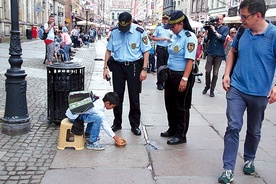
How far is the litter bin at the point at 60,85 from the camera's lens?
5.02 m

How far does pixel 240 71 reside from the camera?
3398 millimetres

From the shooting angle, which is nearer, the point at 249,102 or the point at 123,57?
the point at 249,102

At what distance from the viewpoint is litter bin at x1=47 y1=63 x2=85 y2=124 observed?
5023mm

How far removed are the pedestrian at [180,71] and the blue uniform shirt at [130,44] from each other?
50 centimetres

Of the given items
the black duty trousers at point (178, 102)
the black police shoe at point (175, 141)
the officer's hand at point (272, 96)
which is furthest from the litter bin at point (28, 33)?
the officer's hand at point (272, 96)

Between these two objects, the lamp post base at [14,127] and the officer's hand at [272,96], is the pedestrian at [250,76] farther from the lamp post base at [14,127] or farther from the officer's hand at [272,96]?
the lamp post base at [14,127]

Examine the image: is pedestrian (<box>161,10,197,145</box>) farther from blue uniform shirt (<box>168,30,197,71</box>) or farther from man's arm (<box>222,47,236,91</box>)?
man's arm (<box>222,47,236,91</box>)

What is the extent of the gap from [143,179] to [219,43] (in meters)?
5.20

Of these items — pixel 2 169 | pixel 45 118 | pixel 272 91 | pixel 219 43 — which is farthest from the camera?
pixel 219 43

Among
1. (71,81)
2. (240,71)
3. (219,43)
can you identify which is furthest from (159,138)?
(219,43)

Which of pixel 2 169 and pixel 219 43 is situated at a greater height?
pixel 219 43

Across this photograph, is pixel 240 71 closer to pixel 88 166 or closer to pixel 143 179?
pixel 143 179

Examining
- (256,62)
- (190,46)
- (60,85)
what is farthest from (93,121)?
(256,62)

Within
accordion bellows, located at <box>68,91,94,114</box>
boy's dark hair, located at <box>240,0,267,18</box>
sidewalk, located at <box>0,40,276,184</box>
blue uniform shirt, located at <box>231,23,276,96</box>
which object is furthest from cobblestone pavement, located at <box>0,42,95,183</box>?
boy's dark hair, located at <box>240,0,267,18</box>
